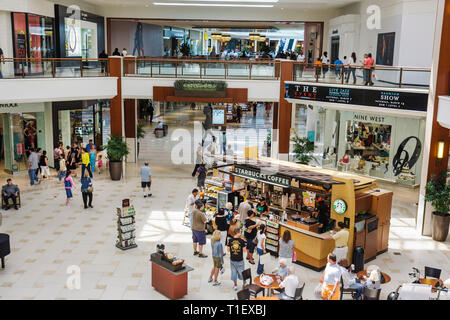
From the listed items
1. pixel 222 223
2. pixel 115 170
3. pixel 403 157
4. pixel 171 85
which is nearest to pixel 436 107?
pixel 403 157

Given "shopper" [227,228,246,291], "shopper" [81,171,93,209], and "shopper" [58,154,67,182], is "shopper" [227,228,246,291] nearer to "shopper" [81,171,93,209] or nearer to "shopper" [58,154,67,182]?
"shopper" [81,171,93,209]

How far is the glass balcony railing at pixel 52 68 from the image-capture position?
658 inches

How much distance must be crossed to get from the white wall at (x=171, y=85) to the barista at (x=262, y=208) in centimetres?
832

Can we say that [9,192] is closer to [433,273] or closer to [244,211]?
[244,211]

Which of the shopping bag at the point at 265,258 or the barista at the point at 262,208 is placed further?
the barista at the point at 262,208

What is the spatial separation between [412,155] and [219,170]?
10.0 m

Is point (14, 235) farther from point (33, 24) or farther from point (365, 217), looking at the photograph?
point (33, 24)

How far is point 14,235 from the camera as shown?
13609 millimetres

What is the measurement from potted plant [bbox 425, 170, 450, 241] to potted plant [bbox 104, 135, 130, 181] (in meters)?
12.1

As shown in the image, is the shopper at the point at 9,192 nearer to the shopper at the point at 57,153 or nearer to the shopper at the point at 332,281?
the shopper at the point at 57,153

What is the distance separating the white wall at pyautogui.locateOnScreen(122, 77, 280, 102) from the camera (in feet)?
68.6

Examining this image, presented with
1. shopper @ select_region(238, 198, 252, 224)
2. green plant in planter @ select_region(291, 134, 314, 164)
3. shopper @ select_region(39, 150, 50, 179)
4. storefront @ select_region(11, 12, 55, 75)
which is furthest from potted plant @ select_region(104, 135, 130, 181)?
shopper @ select_region(238, 198, 252, 224)

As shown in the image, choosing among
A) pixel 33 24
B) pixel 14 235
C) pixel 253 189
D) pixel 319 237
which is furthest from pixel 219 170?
pixel 33 24

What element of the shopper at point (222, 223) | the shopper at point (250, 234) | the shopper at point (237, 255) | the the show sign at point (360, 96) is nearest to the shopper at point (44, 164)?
the shopper at point (222, 223)
